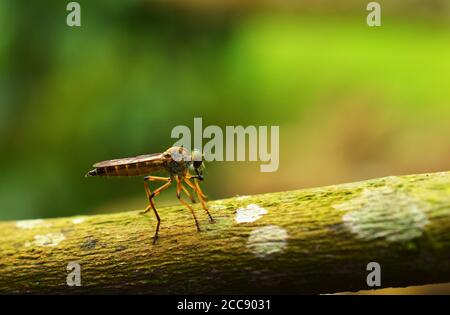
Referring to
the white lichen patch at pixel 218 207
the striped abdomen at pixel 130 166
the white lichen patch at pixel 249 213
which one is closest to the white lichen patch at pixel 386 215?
the white lichen patch at pixel 249 213

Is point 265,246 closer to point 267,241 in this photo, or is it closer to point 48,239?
point 267,241

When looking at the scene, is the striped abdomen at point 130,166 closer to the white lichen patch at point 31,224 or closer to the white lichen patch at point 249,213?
the white lichen patch at point 31,224

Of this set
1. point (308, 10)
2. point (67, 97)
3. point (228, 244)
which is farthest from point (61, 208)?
point (308, 10)

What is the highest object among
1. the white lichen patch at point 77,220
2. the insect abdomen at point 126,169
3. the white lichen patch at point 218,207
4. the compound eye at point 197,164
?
the compound eye at point 197,164

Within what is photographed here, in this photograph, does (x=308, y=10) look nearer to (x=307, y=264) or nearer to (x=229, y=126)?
(x=229, y=126)

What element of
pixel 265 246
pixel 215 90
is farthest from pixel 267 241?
pixel 215 90
